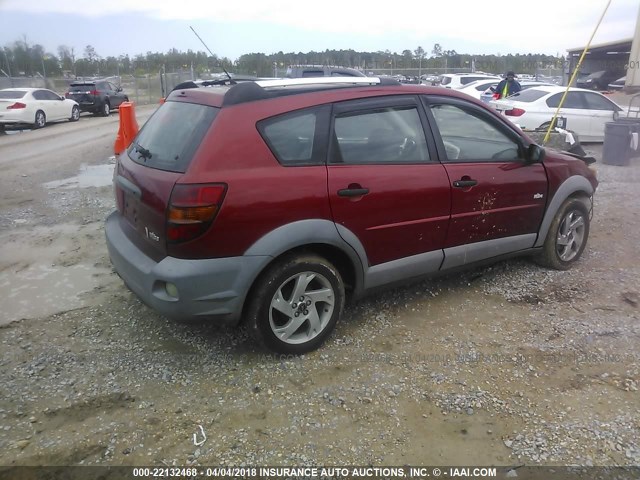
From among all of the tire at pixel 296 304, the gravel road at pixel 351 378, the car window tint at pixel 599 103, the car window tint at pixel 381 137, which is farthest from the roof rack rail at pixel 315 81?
the car window tint at pixel 599 103

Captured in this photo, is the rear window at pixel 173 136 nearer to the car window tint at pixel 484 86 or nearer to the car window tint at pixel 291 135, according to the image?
the car window tint at pixel 291 135

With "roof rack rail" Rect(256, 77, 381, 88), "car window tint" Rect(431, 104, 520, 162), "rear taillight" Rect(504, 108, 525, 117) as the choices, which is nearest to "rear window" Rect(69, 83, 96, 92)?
"rear taillight" Rect(504, 108, 525, 117)

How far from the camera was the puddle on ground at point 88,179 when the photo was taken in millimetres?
8352

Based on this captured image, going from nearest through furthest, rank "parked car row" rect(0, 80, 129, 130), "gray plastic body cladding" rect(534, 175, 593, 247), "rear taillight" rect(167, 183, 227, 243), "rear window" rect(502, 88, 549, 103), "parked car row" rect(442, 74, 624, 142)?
"rear taillight" rect(167, 183, 227, 243) → "gray plastic body cladding" rect(534, 175, 593, 247) → "parked car row" rect(442, 74, 624, 142) → "rear window" rect(502, 88, 549, 103) → "parked car row" rect(0, 80, 129, 130)

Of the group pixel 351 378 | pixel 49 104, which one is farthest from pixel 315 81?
pixel 49 104

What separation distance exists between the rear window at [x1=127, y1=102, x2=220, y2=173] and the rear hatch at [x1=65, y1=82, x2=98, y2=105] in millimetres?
20407

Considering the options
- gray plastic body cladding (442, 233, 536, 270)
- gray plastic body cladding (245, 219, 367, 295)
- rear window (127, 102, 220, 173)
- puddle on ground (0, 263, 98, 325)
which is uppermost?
rear window (127, 102, 220, 173)

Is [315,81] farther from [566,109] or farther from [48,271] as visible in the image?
[566,109]

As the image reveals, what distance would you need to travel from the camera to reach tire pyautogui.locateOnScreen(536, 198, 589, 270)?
4582mm

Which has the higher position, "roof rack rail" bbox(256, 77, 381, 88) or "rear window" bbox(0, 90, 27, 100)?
"roof rack rail" bbox(256, 77, 381, 88)

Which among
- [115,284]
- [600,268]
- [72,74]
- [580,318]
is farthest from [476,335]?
[72,74]

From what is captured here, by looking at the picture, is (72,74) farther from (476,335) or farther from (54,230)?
(476,335)

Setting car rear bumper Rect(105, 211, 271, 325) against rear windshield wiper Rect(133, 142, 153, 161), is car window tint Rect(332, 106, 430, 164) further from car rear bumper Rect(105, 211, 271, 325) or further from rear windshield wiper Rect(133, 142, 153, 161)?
rear windshield wiper Rect(133, 142, 153, 161)

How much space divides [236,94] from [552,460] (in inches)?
105
